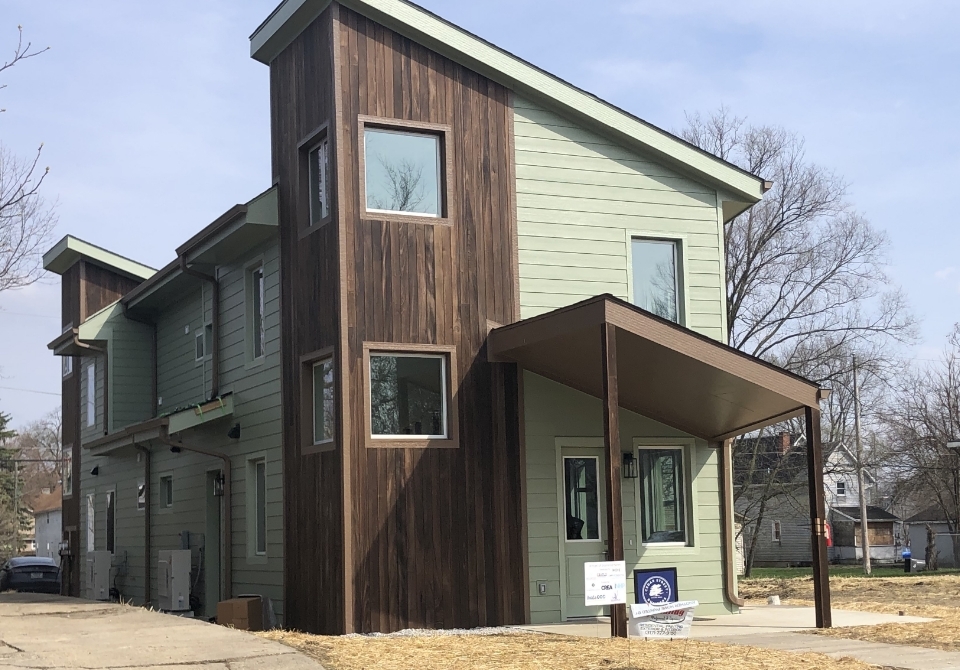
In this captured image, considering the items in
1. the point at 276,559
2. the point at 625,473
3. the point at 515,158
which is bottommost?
the point at 276,559

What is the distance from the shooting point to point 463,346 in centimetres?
1342

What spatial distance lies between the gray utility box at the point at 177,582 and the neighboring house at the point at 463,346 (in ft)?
3.66

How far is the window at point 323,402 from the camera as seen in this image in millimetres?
13352

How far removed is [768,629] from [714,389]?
2.82m

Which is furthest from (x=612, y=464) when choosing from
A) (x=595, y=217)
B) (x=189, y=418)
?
(x=189, y=418)

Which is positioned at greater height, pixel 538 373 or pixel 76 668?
pixel 538 373

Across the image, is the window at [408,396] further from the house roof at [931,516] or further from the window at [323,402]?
the house roof at [931,516]

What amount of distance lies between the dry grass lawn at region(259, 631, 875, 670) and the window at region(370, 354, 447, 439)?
2675 millimetres

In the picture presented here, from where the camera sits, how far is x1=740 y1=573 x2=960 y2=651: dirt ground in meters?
12.0

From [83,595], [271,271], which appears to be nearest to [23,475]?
[83,595]

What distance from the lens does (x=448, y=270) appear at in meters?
13.5

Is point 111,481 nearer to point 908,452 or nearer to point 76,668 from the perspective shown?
point 76,668

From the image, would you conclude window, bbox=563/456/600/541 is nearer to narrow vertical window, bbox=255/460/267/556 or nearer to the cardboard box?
the cardboard box

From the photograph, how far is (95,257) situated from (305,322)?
11.8 meters
